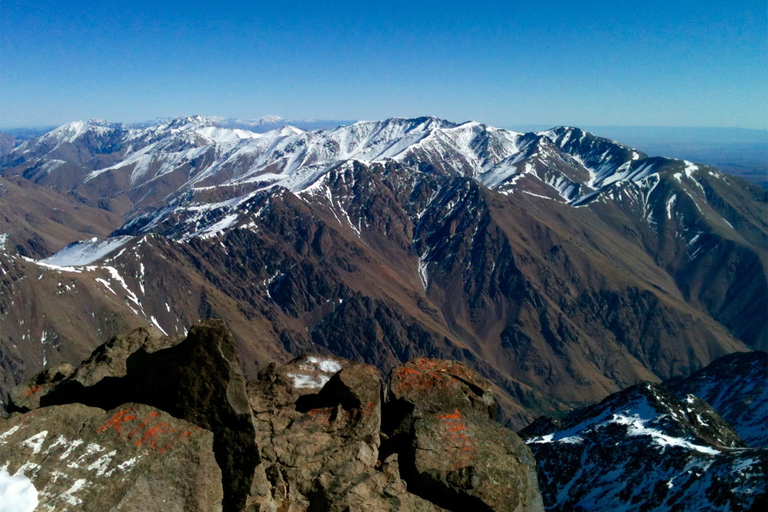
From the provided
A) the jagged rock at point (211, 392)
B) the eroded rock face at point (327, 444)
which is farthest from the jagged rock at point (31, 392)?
the eroded rock face at point (327, 444)

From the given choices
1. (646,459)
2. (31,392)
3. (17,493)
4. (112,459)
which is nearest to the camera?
(17,493)

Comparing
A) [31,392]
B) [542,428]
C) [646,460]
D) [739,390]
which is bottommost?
[739,390]

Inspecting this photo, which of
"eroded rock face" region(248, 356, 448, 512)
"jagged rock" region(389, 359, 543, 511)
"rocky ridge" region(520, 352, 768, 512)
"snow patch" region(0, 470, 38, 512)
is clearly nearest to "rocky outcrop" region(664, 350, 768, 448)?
"rocky ridge" region(520, 352, 768, 512)

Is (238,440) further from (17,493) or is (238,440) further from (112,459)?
(17,493)

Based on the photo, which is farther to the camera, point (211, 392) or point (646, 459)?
point (646, 459)

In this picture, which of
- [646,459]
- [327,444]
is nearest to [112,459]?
[327,444]

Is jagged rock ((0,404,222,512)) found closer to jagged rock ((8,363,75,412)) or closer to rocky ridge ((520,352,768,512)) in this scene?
jagged rock ((8,363,75,412))
